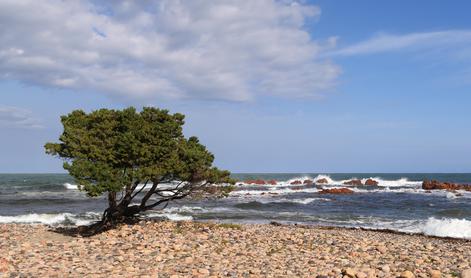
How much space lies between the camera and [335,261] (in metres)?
12.2

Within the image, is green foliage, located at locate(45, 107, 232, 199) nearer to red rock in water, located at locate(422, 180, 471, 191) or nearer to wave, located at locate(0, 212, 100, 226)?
wave, located at locate(0, 212, 100, 226)

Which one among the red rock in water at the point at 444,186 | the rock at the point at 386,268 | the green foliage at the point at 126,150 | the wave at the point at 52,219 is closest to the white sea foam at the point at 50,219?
the wave at the point at 52,219

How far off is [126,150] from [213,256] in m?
5.59

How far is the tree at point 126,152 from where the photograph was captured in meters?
15.8

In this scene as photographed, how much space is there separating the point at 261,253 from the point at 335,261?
7.23 ft

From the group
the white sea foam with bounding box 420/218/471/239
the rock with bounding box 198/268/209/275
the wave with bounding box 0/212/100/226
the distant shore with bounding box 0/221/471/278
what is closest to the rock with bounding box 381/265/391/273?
the distant shore with bounding box 0/221/471/278

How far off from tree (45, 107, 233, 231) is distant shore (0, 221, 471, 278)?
78.6 inches

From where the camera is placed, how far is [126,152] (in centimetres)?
1617

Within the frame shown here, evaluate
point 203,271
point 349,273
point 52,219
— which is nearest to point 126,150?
point 203,271

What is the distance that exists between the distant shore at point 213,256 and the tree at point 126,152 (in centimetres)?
200

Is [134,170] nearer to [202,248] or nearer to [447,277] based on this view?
[202,248]

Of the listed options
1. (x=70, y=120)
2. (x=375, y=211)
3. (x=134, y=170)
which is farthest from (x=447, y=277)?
(x=375, y=211)

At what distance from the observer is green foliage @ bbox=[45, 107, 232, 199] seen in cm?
1577

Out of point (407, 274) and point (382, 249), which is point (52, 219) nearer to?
point (382, 249)
